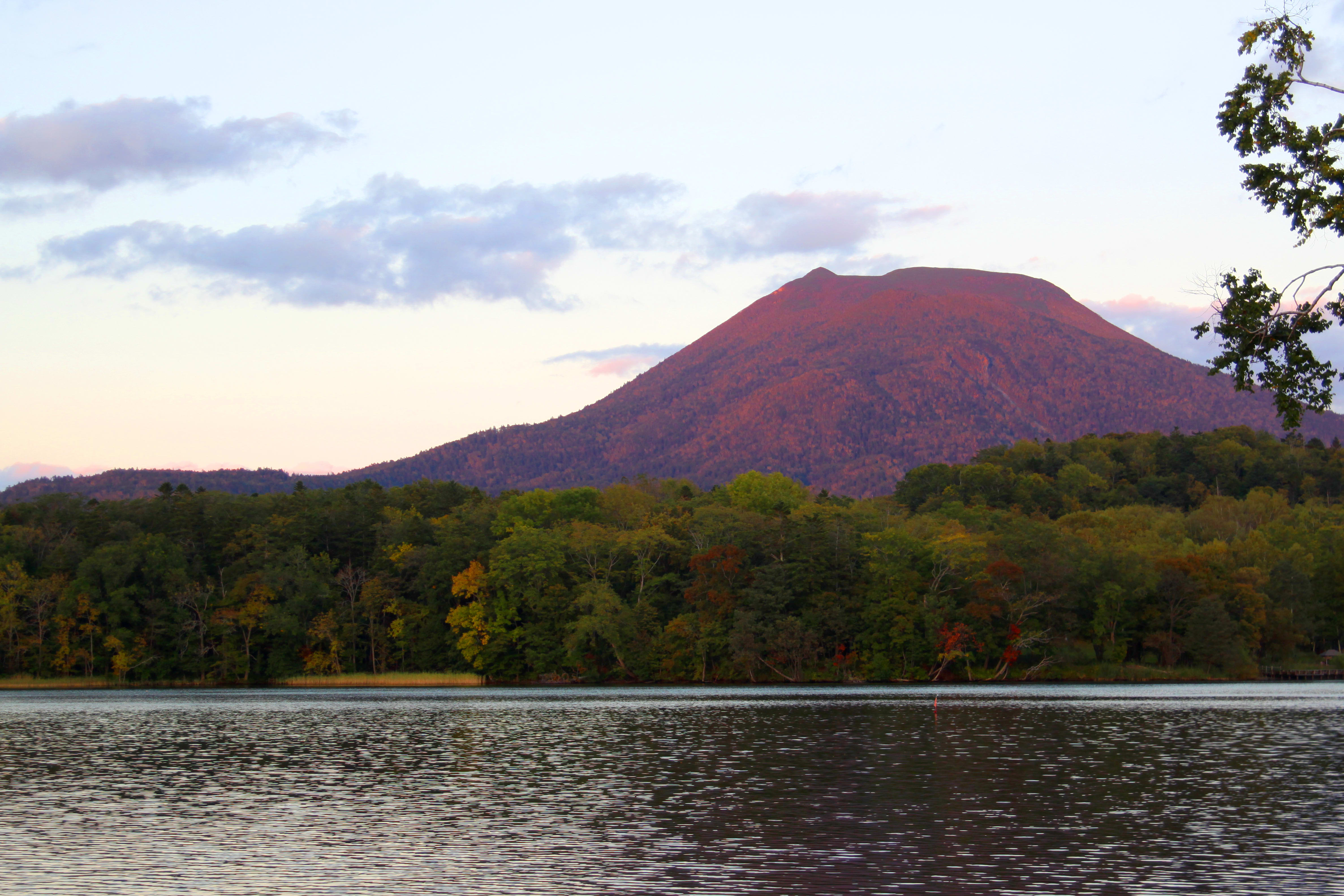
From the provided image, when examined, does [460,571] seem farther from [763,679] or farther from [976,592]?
[976,592]

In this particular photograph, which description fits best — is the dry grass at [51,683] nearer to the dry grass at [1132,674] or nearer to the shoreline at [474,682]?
the shoreline at [474,682]

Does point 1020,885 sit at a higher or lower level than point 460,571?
lower

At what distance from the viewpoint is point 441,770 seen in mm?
44062

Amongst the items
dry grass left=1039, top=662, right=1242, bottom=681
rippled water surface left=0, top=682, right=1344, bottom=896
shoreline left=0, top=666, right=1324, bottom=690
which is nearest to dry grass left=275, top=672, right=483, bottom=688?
shoreline left=0, top=666, right=1324, bottom=690

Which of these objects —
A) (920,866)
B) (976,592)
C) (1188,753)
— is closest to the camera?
(920,866)

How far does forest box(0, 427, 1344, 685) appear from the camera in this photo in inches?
4481

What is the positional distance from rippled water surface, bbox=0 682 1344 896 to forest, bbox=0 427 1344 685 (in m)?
44.6

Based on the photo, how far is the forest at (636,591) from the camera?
11381cm

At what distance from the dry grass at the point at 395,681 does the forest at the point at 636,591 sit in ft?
5.34

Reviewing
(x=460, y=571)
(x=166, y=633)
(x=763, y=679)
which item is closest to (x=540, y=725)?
(x=763, y=679)

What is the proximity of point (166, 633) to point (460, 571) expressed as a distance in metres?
31.7

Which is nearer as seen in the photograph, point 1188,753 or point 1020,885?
point 1020,885

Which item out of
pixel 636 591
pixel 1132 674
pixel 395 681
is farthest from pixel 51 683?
pixel 1132 674

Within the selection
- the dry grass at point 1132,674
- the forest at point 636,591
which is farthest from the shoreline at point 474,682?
the forest at point 636,591
